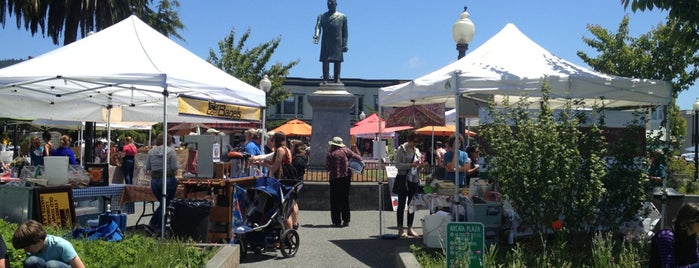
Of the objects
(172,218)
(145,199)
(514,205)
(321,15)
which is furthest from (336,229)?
(321,15)

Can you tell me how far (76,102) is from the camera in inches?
545

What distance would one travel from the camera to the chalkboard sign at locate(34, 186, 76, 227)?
9180mm

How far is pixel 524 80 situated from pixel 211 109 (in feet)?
14.7

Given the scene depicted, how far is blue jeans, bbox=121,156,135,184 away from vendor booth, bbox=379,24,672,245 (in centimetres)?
938

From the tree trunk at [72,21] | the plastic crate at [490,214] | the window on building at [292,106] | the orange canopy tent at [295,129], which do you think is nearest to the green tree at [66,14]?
the tree trunk at [72,21]

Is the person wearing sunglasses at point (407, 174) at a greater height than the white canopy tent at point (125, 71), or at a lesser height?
lesser

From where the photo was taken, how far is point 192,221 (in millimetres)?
9109

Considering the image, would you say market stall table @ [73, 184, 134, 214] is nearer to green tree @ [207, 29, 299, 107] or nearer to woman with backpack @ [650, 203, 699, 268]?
woman with backpack @ [650, 203, 699, 268]

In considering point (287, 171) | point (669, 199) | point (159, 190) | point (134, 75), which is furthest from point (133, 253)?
point (669, 199)

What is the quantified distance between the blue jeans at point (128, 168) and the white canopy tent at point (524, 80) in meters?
9.36

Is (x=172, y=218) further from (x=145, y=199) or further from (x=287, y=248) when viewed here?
(x=145, y=199)

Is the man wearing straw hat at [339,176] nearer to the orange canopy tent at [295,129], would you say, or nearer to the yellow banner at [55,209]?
the yellow banner at [55,209]

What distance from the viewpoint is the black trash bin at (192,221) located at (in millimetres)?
9086

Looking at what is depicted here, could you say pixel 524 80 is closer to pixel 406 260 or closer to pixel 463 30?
pixel 406 260
